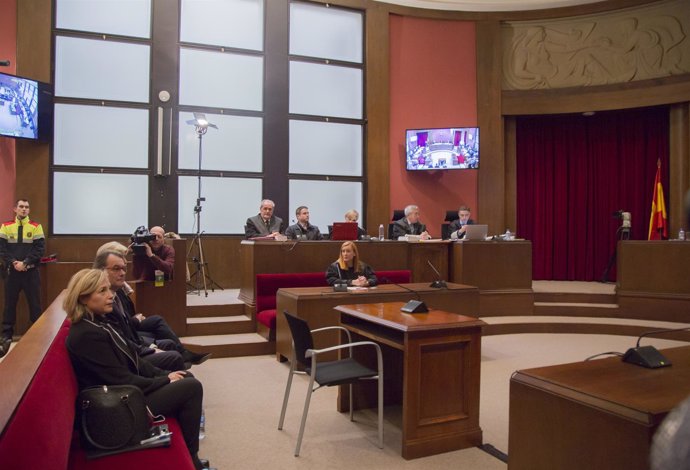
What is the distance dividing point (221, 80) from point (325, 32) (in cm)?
190

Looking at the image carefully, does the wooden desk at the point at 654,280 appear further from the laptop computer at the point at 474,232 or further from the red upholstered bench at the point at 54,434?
the red upholstered bench at the point at 54,434

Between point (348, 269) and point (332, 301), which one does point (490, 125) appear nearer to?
point (348, 269)

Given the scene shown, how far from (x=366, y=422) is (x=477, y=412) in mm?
780

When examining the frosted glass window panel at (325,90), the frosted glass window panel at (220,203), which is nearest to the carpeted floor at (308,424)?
the frosted glass window panel at (220,203)

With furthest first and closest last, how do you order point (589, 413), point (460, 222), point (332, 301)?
point (460, 222) → point (332, 301) → point (589, 413)

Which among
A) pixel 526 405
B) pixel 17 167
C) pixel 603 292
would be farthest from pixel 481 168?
pixel 526 405

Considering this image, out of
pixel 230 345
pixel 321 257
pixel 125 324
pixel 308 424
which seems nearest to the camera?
pixel 125 324

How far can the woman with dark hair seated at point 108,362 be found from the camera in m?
2.27

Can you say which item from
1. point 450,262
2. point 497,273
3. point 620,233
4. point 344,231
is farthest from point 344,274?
point 620,233

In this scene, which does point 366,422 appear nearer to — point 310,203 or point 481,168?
point 310,203

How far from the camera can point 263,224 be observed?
684cm

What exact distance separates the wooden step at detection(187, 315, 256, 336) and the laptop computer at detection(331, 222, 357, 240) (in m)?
1.45

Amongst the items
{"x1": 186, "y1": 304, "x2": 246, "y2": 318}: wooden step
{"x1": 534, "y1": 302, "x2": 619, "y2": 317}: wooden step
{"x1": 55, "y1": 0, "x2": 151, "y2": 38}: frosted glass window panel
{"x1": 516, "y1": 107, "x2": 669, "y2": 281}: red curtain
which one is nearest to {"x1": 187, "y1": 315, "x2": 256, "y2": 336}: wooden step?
{"x1": 186, "y1": 304, "x2": 246, "y2": 318}: wooden step

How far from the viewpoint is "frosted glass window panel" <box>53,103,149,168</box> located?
701 cm
